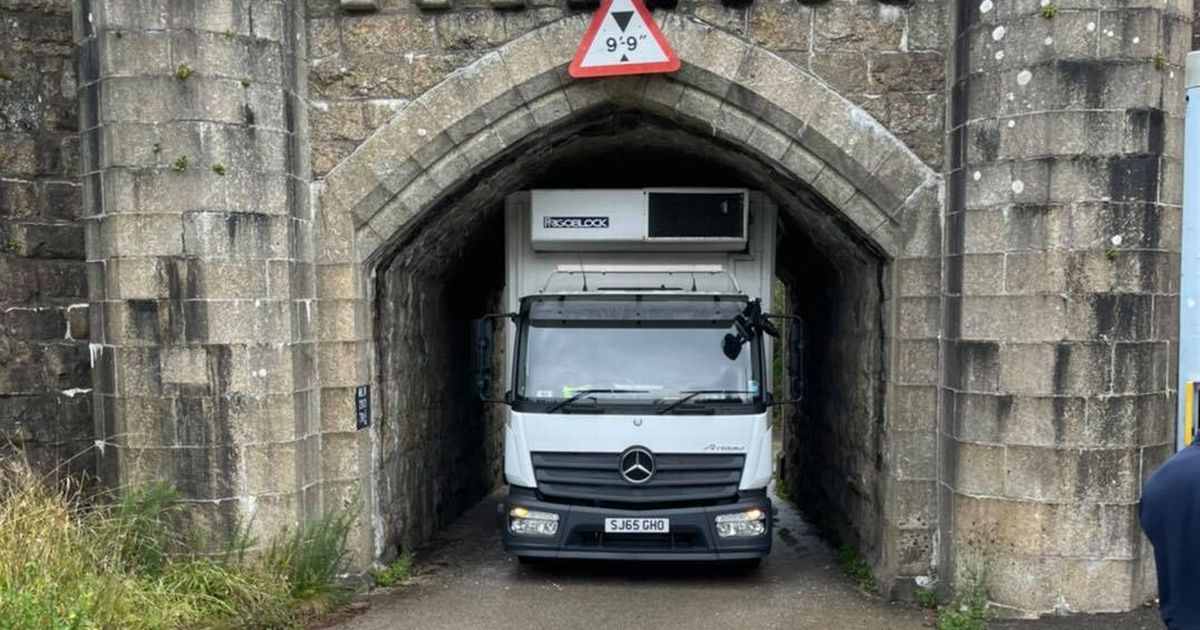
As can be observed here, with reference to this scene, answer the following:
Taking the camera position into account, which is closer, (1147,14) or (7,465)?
(1147,14)

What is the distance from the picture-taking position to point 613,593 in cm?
612

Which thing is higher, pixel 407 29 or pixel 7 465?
pixel 407 29

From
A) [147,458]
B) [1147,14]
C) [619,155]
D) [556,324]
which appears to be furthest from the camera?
[619,155]

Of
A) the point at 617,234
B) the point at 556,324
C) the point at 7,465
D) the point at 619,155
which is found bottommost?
the point at 7,465

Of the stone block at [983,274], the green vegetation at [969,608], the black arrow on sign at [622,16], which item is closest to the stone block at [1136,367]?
the stone block at [983,274]

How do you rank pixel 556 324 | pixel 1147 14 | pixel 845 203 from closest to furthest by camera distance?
pixel 1147 14
pixel 845 203
pixel 556 324

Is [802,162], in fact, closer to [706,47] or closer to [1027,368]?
[706,47]

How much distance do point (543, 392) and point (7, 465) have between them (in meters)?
3.67

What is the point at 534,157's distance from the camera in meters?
6.71

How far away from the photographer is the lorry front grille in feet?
19.7

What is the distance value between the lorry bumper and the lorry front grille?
84mm

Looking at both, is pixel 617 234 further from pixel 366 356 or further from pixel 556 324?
pixel 366 356

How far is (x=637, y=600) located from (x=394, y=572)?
1880 mm

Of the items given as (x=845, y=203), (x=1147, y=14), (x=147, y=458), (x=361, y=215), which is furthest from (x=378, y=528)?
(x=1147, y=14)
